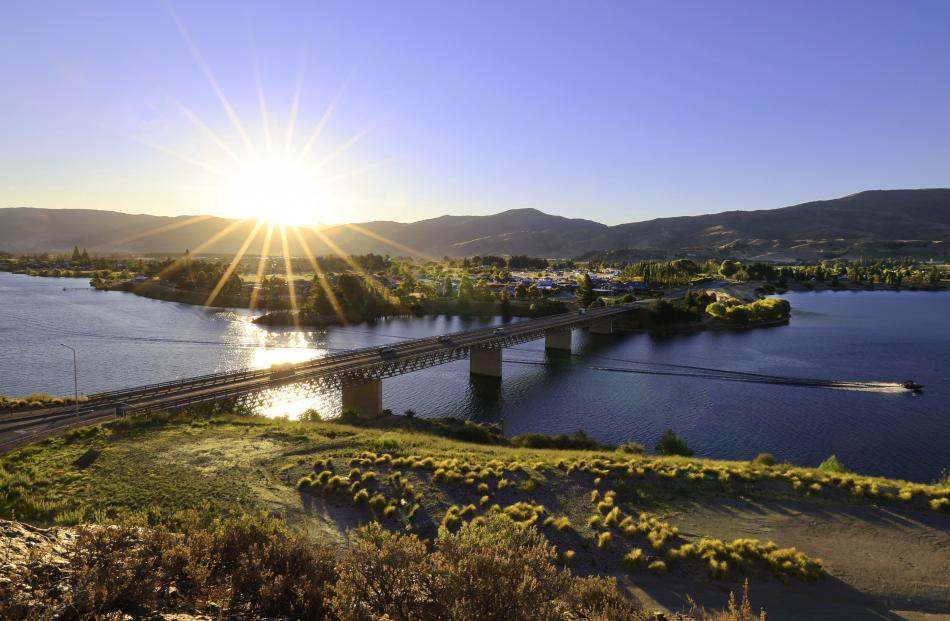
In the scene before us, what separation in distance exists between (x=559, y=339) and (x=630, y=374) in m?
17.5

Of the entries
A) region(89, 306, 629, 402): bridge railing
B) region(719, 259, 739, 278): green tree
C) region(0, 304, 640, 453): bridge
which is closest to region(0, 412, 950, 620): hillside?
region(0, 304, 640, 453): bridge

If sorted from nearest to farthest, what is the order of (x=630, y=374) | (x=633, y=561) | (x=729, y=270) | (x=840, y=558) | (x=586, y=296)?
(x=633, y=561), (x=840, y=558), (x=630, y=374), (x=586, y=296), (x=729, y=270)

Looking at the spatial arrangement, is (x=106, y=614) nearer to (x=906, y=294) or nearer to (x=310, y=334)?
(x=310, y=334)

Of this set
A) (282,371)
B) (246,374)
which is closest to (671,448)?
(282,371)

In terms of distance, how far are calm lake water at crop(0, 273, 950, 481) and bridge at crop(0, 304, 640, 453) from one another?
13.0 ft

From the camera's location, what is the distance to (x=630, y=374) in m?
67.1

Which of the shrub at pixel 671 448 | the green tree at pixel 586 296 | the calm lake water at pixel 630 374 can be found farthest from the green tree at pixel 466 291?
the shrub at pixel 671 448

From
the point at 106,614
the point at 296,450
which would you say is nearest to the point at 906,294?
the point at 296,450

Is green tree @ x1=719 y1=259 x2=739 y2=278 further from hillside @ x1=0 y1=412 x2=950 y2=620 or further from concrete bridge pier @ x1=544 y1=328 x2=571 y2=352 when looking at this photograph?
hillside @ x1=0 y1=412 x2=950 y2=620

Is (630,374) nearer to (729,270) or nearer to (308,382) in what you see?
(308,382)

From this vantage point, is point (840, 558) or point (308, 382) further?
point (308, 382)

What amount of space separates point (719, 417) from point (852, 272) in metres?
179

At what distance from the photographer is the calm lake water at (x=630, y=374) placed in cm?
4338

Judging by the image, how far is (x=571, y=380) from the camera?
6500cm
